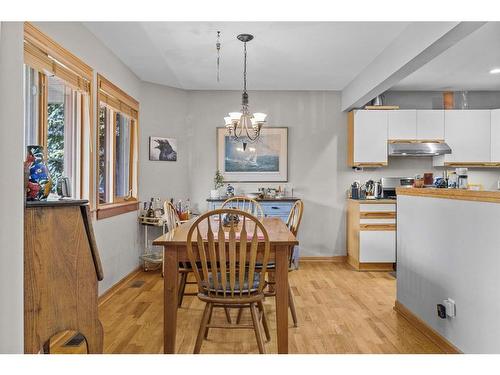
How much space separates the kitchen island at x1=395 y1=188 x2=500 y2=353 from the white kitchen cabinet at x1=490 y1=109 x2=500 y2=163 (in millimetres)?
2748

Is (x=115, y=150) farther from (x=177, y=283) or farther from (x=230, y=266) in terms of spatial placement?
(x=230, y=266)

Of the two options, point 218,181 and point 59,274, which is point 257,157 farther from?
point 59,274

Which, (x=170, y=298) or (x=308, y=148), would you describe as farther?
(x=308, y=148)

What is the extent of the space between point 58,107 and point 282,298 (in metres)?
2.32

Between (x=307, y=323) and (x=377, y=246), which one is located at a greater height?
(x=377, y=246)

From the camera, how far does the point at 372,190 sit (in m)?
5.62

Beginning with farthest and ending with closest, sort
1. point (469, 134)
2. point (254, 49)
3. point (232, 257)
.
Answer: point (469, 134) → point (254, 49) → point (232, 257)

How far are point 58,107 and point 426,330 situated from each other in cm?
327

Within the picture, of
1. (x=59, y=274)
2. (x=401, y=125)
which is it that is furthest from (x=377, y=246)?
(x=59, y=274)

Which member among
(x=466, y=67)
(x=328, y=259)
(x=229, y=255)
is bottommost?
(x=328, y=259)

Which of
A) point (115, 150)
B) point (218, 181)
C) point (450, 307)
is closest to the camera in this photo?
point (450, 307)

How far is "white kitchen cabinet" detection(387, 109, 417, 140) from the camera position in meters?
5.41

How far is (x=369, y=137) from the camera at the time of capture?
Result: 17.9 feet
